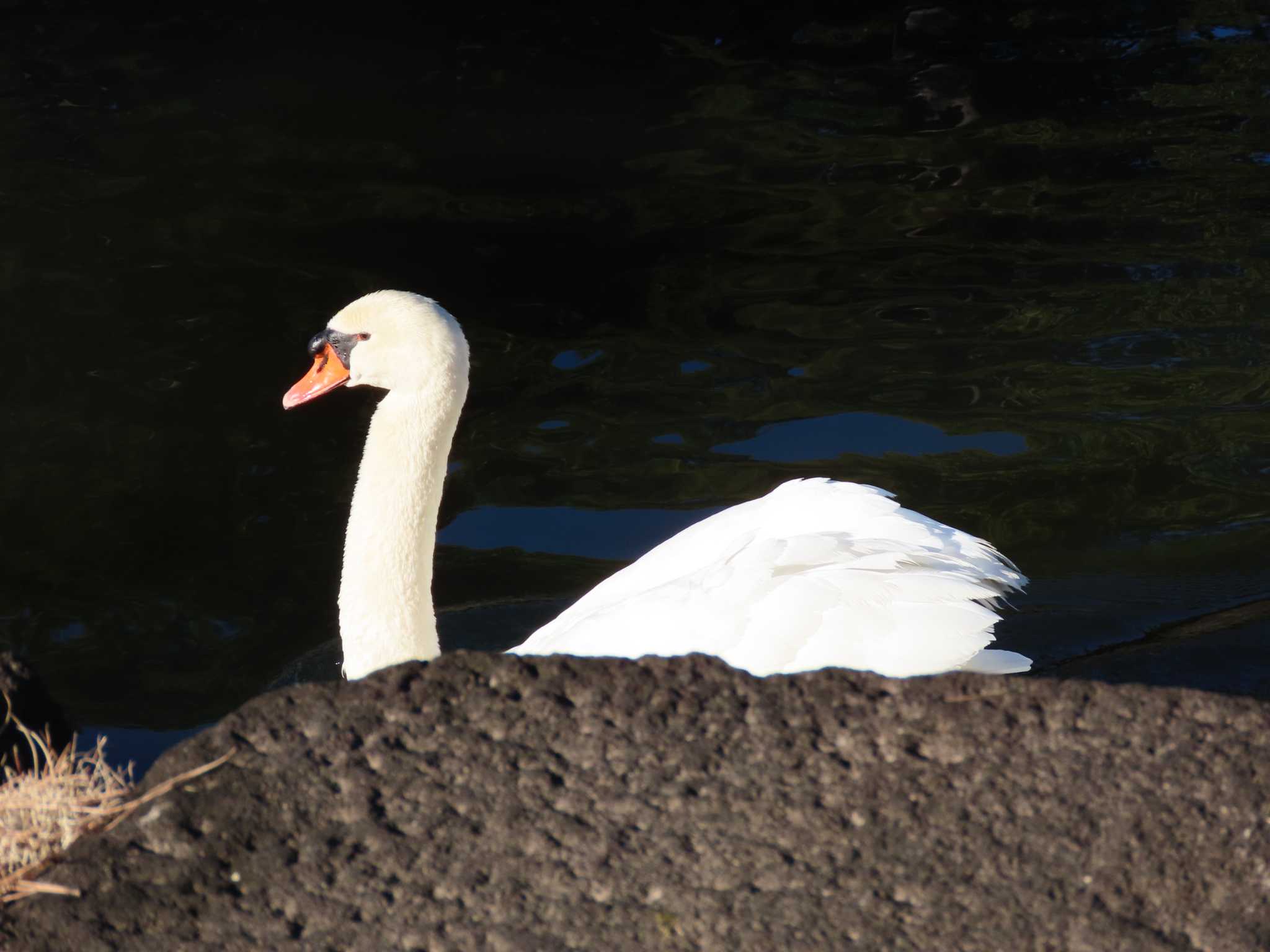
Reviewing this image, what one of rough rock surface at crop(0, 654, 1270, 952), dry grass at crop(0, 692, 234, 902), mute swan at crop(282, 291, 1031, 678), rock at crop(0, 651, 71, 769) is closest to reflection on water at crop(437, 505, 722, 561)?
mute swan at crop(282, 291, 1031, 678)

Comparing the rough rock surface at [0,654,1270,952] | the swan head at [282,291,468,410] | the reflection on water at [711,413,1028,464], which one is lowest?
the reflection on water at [711,413,1028,464]

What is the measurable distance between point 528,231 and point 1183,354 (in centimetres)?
313

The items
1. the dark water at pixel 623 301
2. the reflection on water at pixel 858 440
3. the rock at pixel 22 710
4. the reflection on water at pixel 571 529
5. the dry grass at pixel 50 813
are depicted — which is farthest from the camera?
the reflection on water at pixel 858 440

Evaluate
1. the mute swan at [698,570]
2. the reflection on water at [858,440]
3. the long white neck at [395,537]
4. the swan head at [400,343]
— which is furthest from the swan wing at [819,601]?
the reflection on water at [858,440]

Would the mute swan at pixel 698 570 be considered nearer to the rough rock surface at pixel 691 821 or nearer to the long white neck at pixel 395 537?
the long white neck at pixel 395 537

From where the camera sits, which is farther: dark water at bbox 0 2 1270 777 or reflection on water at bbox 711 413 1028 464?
reflection on water at bbox 711 413 1028 464

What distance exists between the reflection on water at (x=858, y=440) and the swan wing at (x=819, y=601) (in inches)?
67.9

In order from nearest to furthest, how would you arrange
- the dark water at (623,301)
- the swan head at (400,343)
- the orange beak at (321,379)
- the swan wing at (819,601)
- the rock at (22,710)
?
1. the rock at (22,710)
2. the swan wing at (819,601)
3. the swan head at (400,343)
4. the orange beak at (321,379)
5. the dark water at (623,301)

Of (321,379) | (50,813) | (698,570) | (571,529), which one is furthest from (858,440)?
(50,813)

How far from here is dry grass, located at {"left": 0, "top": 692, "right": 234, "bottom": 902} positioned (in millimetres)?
2057

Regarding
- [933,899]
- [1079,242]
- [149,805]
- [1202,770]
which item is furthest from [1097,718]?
[1079,242]

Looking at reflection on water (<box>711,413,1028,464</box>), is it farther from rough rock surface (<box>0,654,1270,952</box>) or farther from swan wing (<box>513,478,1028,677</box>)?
rough rock surface (<box>0,654,1270,952</box>)

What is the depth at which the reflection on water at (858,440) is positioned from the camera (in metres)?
5.86

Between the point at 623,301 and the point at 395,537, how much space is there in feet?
10.00
